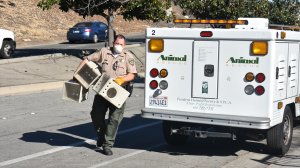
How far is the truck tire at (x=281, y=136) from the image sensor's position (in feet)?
30.6

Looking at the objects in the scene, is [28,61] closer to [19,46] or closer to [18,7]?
[19,46]

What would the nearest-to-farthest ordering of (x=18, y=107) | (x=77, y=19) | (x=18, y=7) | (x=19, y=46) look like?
1. (x=18, y=107)
2. (x=19, y=46)
3. (x=18, y=7)
4. (x=77, y=19)

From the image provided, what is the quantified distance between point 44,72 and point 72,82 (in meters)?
12.1

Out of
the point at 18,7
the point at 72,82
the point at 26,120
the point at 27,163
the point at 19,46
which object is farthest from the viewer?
the point at 18,7

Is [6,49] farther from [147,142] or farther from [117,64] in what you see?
[117,64]

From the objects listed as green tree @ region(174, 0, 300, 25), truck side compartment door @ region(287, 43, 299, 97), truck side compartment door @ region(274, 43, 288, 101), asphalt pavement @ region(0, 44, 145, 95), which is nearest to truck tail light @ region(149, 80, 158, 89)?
truck side compartment door @ region(274, 43, 288, 101)

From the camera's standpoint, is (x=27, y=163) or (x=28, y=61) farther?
(x=28, y=61)

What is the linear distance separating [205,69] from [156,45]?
2.91 feet

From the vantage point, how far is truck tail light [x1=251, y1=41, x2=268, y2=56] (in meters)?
8.74

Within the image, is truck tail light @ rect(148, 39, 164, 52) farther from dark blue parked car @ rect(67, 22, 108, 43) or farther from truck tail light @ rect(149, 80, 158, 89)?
dark blue parked car @ rect(67, 22, 108, 43)

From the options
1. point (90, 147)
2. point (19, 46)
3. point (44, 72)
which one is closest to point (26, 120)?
point (90, 147)

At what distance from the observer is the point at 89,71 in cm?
929

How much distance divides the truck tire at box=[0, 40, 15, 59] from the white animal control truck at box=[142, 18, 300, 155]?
16013 millimetres

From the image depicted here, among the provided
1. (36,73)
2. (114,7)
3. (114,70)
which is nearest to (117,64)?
(114,70)
